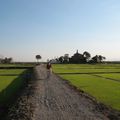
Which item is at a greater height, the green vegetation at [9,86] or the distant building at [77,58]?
the distant building at [77,58]

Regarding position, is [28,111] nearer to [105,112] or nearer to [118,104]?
[105,112]

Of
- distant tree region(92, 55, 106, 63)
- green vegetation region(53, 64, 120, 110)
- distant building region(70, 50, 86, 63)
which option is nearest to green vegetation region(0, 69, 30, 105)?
green vegetation region(53, 64, 120, 110)

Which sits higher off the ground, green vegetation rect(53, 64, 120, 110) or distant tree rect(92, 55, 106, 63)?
distant tree rect(92, 55, 106, 63)

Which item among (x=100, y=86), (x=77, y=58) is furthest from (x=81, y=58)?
(x=100, y=86)

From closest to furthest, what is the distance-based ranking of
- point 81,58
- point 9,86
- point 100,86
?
1. point 9,86
2. point 100,86
3. point 81,58

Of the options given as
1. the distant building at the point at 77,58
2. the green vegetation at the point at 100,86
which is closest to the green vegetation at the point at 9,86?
the green vegetation at the point at 100,86

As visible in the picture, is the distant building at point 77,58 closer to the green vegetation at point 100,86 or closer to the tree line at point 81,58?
the tree line at point 81,58

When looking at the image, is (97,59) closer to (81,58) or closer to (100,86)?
(81,58)

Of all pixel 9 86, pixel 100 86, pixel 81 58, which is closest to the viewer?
pixel 9 86

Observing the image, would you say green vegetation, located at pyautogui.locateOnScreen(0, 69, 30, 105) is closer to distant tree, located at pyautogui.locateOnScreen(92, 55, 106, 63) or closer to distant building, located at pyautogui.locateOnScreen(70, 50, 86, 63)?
distant building, located at pyautogui.locateOnScreen(70, 50, 86, 63)

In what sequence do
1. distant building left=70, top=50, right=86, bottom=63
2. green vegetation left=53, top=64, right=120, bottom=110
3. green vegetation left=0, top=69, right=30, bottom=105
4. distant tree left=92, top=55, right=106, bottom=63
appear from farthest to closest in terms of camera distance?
distant tree left=92, top=55, right=106, bottom=63 < distant building left=70, top=50, right=86, bottom=63 < green vegetation left=0, top=69, right=30, bottom=105 < green vegetation left=53, top=64, right=120, bottom=110

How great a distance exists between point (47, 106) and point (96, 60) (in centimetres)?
17183

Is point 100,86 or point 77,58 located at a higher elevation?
point 77,58

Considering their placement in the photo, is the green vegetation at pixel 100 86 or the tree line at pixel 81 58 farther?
the tree line at pixel 81 58
